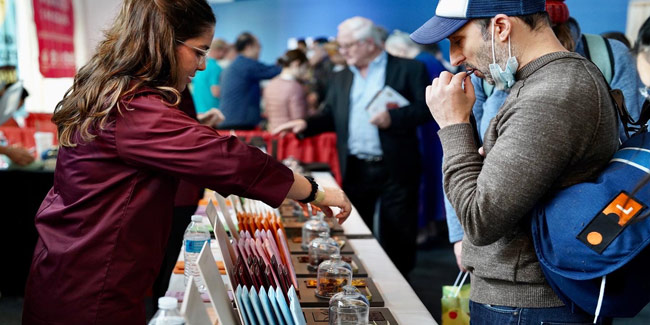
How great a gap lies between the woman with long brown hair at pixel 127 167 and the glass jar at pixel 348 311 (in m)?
0.27

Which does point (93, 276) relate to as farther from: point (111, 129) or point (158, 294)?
point (158, 294)

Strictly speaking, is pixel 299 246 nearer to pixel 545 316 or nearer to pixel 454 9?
pixel 545 316

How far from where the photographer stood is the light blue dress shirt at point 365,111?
3.92m

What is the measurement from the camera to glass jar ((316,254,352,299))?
5.82ft

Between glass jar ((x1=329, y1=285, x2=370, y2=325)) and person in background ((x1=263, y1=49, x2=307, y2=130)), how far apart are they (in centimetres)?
414

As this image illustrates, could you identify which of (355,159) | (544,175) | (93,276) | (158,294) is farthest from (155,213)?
(355,159)

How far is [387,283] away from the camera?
1985 mm

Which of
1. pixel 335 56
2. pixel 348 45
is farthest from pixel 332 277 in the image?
pixel 335 56

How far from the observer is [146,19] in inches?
56.6

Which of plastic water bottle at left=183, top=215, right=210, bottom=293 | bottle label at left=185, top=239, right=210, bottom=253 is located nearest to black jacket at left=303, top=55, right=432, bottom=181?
plastic water bottle at left=183, top=215, right=210, bottom=293

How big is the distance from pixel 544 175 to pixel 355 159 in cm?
281

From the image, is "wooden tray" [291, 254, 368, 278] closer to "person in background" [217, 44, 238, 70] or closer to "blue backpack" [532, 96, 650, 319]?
"blue backpack" [532, 96, 650, 319]

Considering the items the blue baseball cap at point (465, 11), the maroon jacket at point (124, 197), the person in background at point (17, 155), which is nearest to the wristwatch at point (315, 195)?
the maroon jacket at point (124, 197)

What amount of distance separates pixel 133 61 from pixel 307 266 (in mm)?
925
